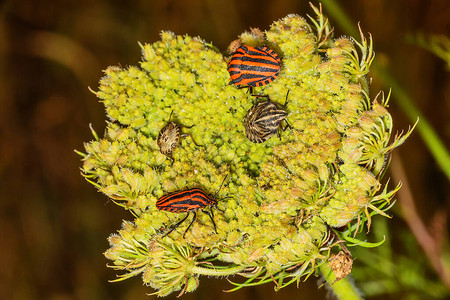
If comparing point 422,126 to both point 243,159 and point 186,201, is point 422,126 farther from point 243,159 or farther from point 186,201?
point 186,201

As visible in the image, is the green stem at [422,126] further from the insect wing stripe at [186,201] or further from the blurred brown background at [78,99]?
the insect wing stripe at [186,201]

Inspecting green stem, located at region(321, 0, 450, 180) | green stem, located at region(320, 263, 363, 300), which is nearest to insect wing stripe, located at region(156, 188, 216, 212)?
green stem, located at region(320, 263, 363, 300)

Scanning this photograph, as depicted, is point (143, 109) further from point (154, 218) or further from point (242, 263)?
point (242, 263)

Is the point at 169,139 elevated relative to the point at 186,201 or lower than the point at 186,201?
elevated

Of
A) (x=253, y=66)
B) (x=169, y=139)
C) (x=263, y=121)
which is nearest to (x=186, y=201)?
(x=169, y=139)

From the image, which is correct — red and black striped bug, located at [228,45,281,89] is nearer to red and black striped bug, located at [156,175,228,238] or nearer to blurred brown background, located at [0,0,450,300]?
red and black striped bug, located at [156,175,228,238]

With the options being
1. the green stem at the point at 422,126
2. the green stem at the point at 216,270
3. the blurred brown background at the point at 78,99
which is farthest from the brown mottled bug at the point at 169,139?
the blurred brown background at the point at 78,99
